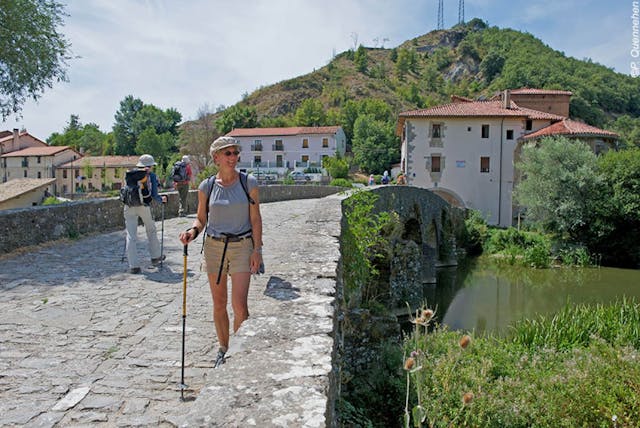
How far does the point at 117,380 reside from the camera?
365cm

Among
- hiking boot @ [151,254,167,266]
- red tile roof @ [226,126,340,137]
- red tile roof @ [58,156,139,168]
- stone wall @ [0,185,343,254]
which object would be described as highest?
red tile roof @ [226,126,340,137]

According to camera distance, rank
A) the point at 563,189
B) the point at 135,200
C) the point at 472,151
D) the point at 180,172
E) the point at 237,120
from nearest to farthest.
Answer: the point at 135,200, the point at 180,172, the point at 563,189, the point at 472,151, the point at 237,120

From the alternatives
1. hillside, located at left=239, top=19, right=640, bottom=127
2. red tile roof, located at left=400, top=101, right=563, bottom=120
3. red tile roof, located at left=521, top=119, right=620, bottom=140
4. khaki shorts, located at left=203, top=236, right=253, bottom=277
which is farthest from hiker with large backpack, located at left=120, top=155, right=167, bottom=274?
hillside, located at left=239, top=19, right=640, bottom=127

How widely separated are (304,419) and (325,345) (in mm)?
792

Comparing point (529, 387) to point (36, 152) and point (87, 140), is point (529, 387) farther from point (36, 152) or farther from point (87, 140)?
point (87, 140)

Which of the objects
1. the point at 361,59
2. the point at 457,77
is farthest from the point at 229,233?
the point at 361,59

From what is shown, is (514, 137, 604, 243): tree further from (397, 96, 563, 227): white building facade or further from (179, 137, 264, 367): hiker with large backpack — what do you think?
(179, 137, 264, 367): hiker with large backpack

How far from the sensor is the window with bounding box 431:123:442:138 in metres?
34.6

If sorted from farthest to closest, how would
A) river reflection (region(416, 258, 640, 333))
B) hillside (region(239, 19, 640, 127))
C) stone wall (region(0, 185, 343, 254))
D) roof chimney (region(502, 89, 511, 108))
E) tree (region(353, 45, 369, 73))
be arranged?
tree (region(353, 45, 369, 73)) < hillside (region(239, 19, 640, 127)) < roof chimney (region(502, 89, 511, 108)) < river reflection (region(416, 258, 640, 333)) < stone wall (region(0, 185, 343, 254))

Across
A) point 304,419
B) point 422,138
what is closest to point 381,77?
point 422,138

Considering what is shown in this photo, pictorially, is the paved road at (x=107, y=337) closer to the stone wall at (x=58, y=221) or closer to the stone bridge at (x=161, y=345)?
the stone bridge at (x=161, y=345)

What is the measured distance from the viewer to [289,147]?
59.9 metres

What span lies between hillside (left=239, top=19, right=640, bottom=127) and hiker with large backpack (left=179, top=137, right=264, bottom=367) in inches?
2548

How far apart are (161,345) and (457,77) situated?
360 ft
